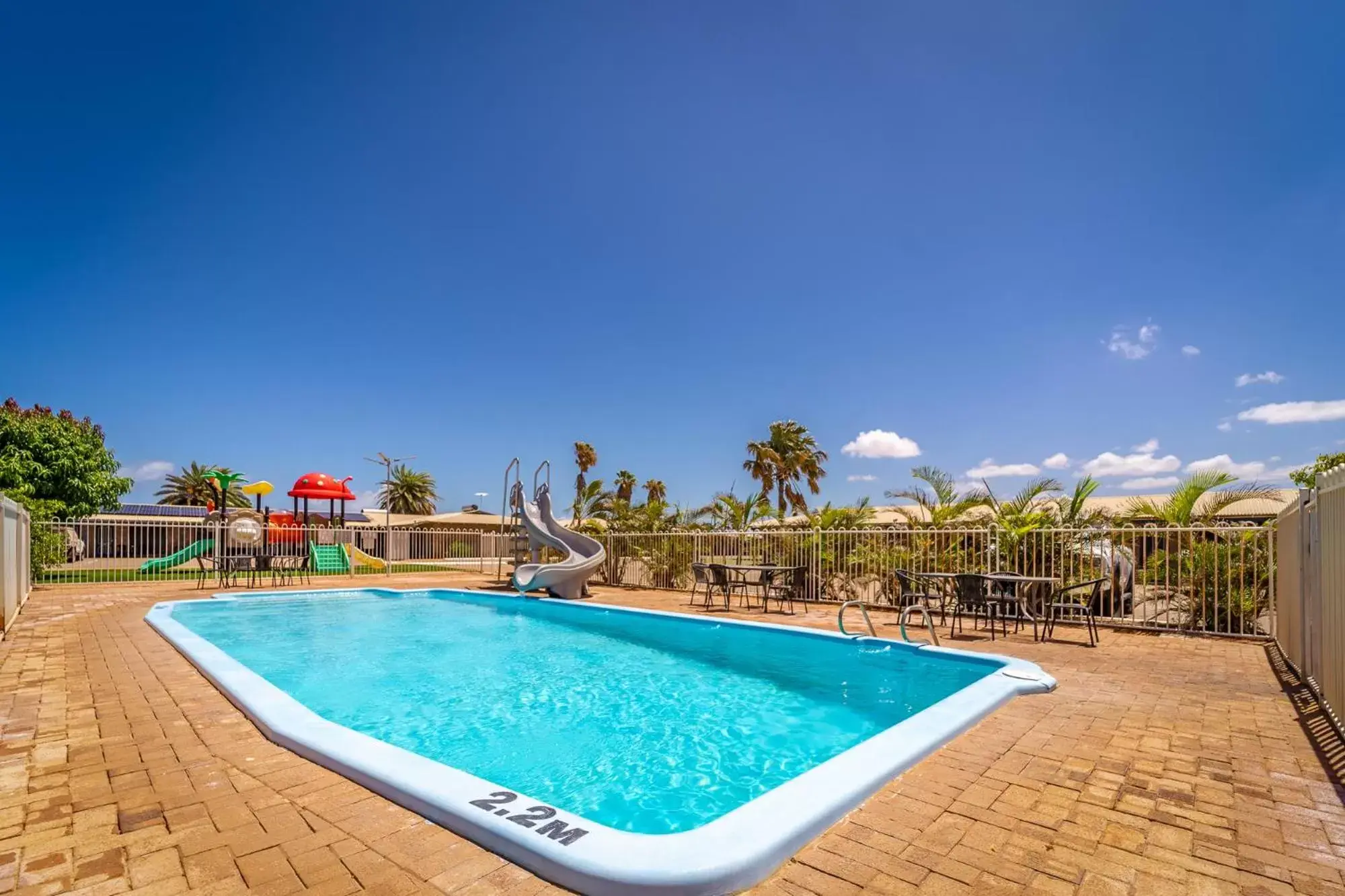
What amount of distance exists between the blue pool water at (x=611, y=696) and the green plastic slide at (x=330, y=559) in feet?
33.0

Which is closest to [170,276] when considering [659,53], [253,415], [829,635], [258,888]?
[253,415]

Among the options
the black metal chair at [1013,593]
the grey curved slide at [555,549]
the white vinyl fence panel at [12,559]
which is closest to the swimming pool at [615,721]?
the white vinyl fence panel at [12,559]

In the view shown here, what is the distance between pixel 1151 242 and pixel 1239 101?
235cm

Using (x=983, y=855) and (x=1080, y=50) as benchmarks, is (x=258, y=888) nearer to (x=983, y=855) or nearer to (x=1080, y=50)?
(x=983, y=855)

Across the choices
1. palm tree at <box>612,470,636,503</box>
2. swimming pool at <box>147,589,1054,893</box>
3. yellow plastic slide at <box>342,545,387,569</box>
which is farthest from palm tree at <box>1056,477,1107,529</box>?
palm tree at <box>612,470,636,503</box>

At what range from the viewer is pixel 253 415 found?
80.3 feet

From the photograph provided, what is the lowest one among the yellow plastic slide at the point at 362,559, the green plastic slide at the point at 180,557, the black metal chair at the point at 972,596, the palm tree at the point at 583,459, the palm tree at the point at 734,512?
the yellow plastic slide at the point at 362,559

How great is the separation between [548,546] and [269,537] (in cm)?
1238

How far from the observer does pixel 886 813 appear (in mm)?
2762

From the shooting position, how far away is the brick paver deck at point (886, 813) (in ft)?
7.15

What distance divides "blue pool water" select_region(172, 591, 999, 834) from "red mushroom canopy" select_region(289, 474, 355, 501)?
12.3 metres

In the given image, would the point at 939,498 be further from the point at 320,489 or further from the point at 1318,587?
the point at 320,489

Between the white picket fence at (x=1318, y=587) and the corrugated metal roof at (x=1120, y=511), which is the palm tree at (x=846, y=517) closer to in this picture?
the corrugated metal roof at (x=1120, y=511)

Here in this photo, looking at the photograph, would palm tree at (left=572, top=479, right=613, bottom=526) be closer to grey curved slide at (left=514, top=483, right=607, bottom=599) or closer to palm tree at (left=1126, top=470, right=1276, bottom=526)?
grey curved slide at (left=514, top=483, right=607, bottom=599)
